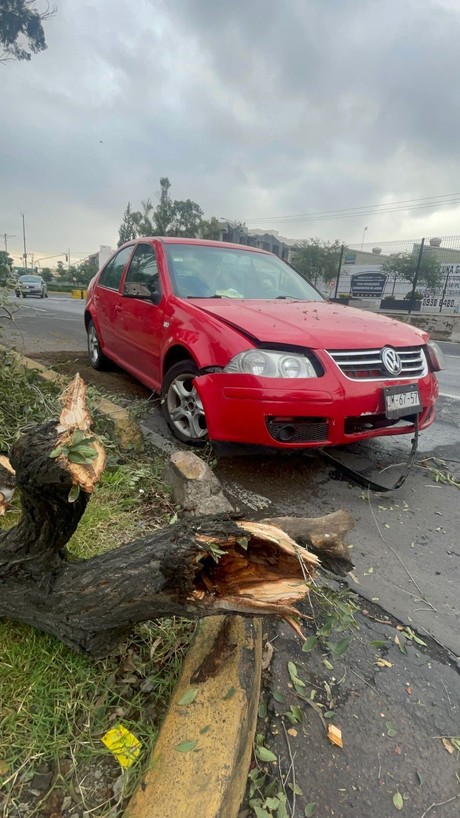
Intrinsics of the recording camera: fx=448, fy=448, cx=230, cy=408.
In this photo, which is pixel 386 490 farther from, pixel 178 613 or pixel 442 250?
pixel 442 250

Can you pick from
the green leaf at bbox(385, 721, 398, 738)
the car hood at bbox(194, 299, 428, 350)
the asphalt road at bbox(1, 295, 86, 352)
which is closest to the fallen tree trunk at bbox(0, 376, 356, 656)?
the green leaf at bbox(385, 721, 398, 738)

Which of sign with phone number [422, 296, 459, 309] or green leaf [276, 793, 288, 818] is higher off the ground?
sign with phone number [422, 296, 459, 309]

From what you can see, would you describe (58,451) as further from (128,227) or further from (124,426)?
(128,227)

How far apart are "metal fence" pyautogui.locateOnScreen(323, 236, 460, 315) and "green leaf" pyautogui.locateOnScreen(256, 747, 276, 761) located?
15.7m

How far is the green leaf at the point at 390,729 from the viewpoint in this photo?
137 centimetres

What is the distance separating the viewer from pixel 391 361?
9.09ft

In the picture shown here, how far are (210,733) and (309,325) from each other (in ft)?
7.20

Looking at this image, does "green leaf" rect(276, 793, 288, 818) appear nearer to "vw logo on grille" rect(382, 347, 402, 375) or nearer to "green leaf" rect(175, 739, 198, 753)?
"green leaf" rect(175, 739, 198, 753)

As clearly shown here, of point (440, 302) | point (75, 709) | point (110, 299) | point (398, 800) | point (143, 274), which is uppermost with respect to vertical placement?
point (440, 302)

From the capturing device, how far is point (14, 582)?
137 centimetres

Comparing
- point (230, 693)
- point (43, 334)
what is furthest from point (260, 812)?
point (43, 334)

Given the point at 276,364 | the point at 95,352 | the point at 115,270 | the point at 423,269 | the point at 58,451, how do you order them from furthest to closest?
the point at 423,269
the point at 95,352
the point at 115,270
the point at 276,364
the point at 58,451

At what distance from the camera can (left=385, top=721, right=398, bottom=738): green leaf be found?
1.37 meters

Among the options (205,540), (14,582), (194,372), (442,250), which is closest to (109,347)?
(194,372)
